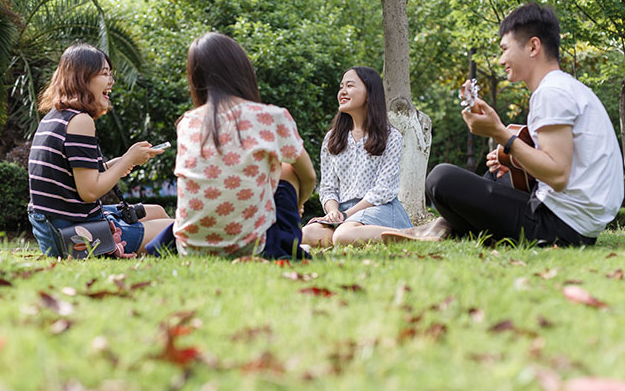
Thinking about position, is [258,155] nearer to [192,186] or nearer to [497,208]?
[192,186]

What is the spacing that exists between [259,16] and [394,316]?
44.0 feet

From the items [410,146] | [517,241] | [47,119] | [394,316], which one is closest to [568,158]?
[517,241]

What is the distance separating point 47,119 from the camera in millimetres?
4195

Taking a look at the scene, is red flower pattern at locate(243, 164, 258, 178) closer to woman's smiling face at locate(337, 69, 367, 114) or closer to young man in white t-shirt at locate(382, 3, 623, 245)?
young man in white t-shirt at locate(382, 3, 623, 245)

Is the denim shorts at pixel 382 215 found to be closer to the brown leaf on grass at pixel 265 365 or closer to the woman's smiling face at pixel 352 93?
the woman's smiling face at pixel 352 93

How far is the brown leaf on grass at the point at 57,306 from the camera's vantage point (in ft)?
6.66

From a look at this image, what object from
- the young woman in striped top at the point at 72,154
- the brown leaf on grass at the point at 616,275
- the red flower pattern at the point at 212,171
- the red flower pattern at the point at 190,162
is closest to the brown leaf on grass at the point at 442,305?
the brown leaf on grass at the point at 616,275

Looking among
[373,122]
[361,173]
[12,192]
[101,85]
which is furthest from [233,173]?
[12,192]

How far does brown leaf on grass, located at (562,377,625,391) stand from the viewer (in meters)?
1.41

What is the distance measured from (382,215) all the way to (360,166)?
60 centimetres

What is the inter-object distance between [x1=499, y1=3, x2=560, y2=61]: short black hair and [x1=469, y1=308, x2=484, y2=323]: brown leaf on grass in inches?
108

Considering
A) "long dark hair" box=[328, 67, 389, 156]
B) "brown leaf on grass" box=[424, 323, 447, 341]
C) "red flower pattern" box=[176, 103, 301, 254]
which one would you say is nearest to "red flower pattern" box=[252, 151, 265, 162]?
Result: "red flower pattern" box=[176, 103, 301, 254]

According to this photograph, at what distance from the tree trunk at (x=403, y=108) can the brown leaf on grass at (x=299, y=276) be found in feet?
18.4

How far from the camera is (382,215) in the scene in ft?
17.9
